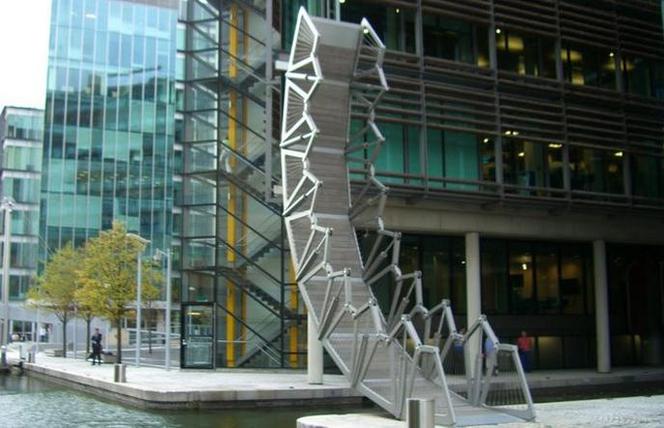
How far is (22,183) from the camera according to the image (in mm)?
86375

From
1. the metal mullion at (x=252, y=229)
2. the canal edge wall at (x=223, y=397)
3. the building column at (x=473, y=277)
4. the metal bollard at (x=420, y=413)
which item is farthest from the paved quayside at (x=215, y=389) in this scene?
the metal bollard at (x=420, y=413)

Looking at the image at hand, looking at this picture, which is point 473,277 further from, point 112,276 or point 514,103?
point 112,276

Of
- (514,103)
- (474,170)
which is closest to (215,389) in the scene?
(474,170)

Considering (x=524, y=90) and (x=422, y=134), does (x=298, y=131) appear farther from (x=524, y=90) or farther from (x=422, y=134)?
(x=524, y=90)

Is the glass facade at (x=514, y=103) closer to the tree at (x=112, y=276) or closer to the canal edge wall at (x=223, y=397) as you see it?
the canal edge wall at (x=223, y=397)

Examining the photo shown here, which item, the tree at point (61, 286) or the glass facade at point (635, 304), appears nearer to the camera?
the glass facade at point (635, 304)

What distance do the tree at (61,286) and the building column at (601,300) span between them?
91.0 ft

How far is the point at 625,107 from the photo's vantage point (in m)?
35.9

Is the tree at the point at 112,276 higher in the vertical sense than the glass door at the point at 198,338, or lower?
higher

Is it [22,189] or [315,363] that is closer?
[315,363]

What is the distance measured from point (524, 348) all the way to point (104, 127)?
52.7 metres

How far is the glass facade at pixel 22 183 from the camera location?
82.5 meters

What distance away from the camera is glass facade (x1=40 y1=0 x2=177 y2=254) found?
7388 centimetres

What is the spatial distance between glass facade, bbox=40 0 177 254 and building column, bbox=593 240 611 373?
49.0 m
